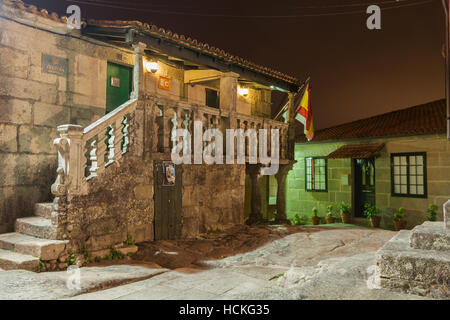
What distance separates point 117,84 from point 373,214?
10005mm

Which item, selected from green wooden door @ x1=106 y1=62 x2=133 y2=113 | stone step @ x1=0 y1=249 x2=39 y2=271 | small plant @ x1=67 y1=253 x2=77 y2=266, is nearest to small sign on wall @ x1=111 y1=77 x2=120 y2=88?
green wooden door @ x1=106 y1=62 x2=133 y2=113

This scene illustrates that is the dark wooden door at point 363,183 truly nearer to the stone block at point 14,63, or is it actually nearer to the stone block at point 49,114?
the stone block at point 49,114

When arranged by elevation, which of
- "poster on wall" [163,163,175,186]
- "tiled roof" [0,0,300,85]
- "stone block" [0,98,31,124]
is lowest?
"poster on wall" [163,163,175,186]

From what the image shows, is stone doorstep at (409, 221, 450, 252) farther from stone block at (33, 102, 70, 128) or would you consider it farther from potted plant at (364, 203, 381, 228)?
potted plant at (364, 203, 381, 228)

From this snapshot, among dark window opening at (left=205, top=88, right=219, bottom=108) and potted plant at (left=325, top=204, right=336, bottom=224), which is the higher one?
dark window opening at (left=205, top=88, right=219, bottom=108)

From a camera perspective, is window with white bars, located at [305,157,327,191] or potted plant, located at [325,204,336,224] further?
window with white bars, located at [305,157,327,191]

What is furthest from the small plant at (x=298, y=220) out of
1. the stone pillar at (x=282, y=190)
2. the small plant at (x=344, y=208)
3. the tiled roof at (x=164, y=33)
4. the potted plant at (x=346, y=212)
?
the tiled roof at (x=164, y=33)

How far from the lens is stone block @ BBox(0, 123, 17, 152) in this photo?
6.28 meters

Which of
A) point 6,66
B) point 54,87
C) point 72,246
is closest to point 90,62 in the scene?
point 54,87

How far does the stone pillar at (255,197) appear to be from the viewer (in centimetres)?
1041

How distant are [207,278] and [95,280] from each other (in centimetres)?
147

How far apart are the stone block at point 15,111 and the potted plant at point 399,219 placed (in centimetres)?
1144

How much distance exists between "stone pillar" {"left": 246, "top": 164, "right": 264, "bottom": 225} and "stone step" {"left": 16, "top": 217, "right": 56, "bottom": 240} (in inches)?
233
